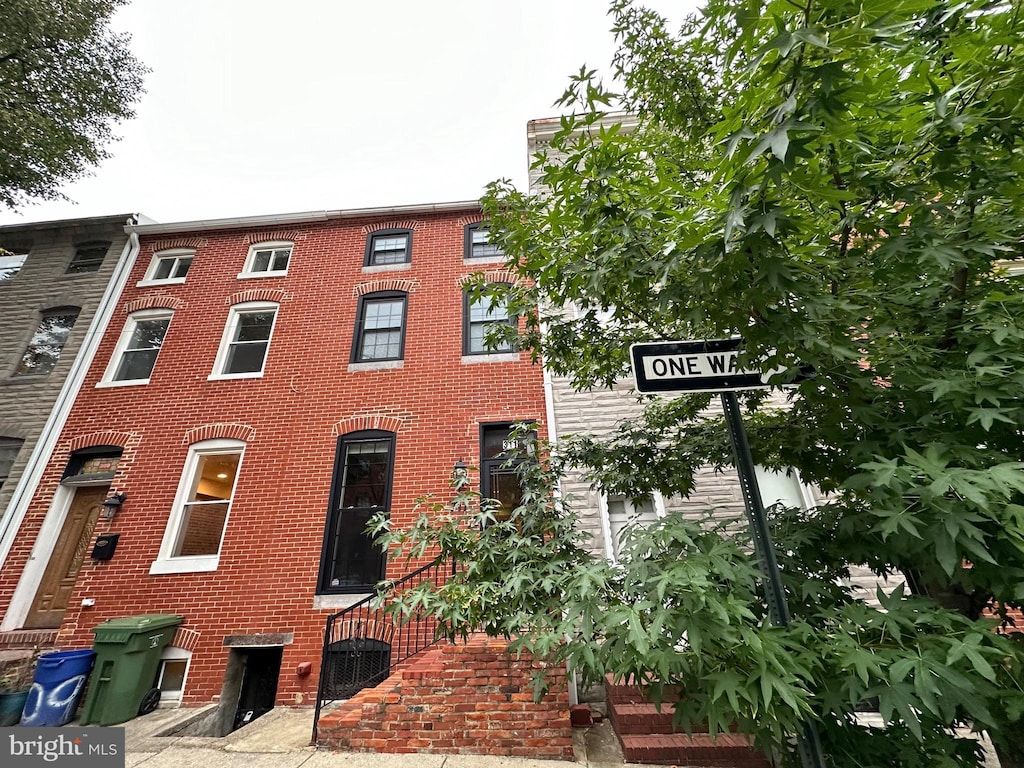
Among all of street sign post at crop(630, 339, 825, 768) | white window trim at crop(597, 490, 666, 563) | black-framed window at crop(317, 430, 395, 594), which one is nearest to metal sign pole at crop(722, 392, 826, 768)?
street sign post at crop(630, 339, 825, 768)

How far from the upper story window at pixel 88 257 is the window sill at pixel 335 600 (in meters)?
9.35

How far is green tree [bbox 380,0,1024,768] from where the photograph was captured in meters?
1.30

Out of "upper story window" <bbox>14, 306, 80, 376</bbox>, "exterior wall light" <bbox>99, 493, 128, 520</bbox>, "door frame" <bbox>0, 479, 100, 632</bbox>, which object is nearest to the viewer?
"door frame" <bbox>0, 479, 100, 632</bbox>

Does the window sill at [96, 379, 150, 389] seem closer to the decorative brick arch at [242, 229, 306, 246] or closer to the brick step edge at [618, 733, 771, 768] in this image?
the decorative brick arch at [242, 229, 306, 246]

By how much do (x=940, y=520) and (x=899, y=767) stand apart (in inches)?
49.7

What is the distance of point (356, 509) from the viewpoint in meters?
6.52

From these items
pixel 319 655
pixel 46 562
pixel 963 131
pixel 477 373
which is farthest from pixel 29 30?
pixel 963 131

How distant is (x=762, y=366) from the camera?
1779 millimetres

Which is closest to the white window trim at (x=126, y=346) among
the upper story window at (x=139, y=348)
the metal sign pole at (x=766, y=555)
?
the upper story window at (x=139, y=348)

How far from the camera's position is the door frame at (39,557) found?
247 inches

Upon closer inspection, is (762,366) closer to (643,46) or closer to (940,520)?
(940,520)

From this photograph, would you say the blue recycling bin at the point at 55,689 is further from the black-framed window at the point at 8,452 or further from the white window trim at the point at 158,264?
the white window trim at the point at 158,264

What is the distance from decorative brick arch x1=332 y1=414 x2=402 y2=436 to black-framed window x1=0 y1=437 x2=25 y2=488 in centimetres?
601

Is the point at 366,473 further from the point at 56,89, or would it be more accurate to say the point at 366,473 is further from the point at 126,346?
the point at 56,89
